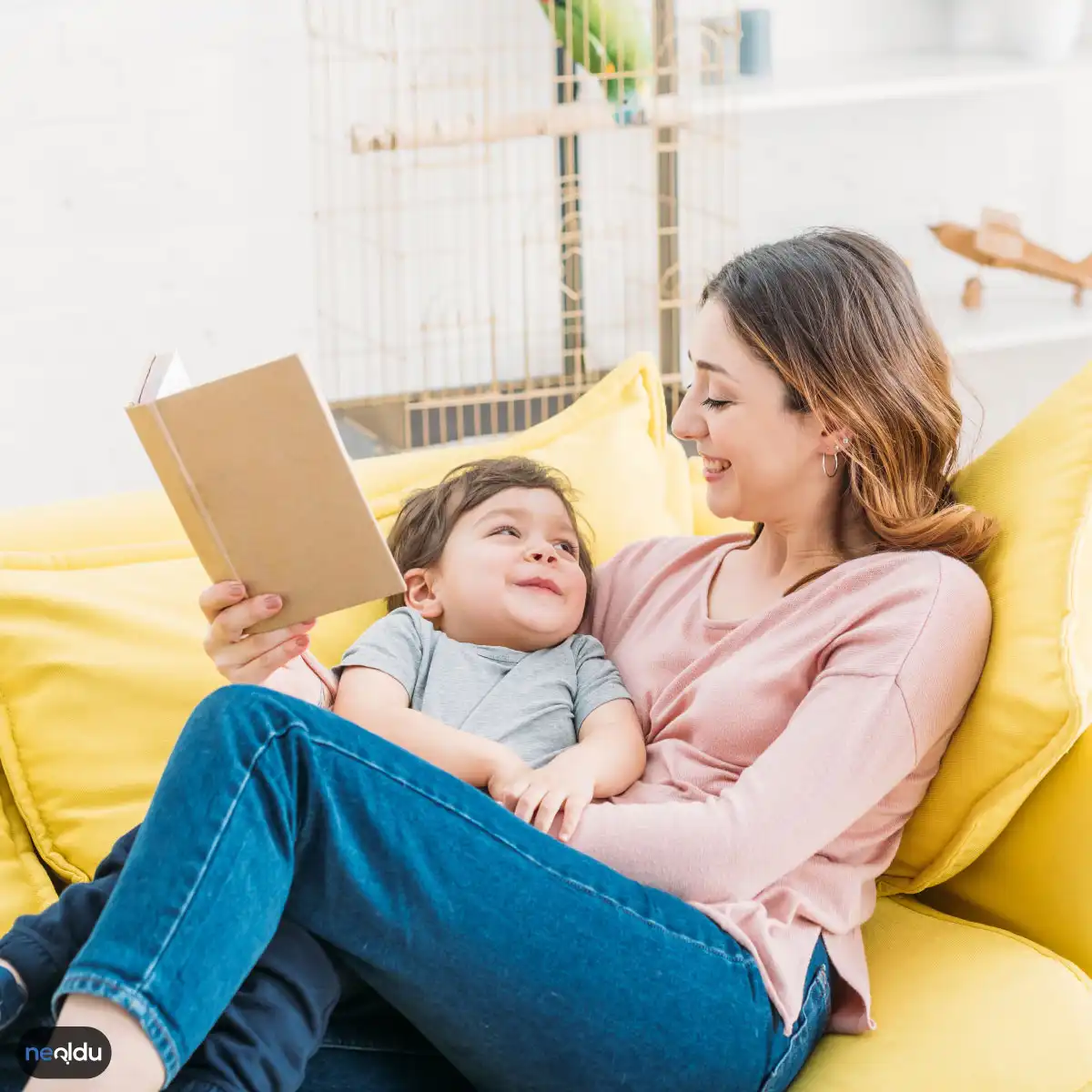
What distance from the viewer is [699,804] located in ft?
3.91

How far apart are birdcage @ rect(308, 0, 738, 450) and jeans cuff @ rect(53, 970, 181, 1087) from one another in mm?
1500

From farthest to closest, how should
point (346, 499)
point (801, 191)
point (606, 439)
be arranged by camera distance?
point (801, 191) → point (606, 439) → point (346, 499)

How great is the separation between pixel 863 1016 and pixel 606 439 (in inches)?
30.9

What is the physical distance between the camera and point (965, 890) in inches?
53.4

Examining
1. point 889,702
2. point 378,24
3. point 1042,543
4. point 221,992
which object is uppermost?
point 378,24

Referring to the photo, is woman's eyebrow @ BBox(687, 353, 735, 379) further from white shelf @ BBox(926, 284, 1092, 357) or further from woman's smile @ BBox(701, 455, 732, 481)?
white shelf @ BBox(926, 284, 1092, 357)

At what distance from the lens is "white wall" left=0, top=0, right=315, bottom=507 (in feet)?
7.97

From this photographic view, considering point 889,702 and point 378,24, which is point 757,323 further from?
point 378,24

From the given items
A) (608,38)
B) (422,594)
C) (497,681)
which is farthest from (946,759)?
(608,38)

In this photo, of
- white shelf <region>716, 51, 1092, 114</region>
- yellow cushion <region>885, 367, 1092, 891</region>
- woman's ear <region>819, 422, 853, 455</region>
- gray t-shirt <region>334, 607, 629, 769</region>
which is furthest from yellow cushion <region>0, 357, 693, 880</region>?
white shelf <region>716, 51, 1092, 114</region>

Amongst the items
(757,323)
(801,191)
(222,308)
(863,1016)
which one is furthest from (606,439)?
(801,191)

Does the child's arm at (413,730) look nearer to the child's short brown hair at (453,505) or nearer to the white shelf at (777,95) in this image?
the child's short brown hair at (453,505)

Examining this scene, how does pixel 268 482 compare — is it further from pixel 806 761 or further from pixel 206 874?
pixel 806 761

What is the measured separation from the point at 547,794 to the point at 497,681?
238 millimetres
